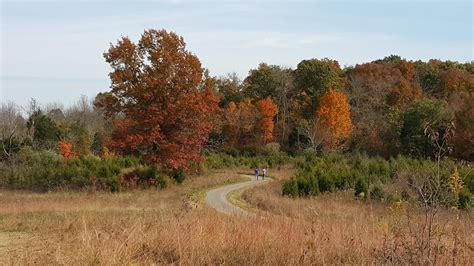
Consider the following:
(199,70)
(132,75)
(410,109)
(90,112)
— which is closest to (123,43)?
(132,75)

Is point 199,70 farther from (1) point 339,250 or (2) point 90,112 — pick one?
(2) point 90,112

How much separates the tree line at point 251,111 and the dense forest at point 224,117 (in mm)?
104

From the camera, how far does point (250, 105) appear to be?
204 ft

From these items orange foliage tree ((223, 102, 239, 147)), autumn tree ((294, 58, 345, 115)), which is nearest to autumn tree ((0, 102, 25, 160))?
orange foliage tree ((223, 102, 239, 147))

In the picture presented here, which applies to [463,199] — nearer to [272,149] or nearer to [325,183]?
[325,183]

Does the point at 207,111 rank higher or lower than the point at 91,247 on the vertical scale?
higher

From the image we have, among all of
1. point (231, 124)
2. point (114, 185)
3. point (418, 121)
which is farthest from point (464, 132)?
point (114, 185)

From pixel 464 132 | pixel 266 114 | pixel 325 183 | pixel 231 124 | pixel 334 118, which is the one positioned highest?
pixel 266 114

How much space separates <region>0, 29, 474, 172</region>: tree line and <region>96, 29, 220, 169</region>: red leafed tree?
0.07 m

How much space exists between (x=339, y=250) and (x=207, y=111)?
99.9 ft

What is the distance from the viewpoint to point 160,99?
35469mm

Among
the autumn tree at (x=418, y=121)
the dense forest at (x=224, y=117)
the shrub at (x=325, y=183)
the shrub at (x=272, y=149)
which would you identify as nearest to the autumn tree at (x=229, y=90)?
the dense forest at (x=224, y=117)

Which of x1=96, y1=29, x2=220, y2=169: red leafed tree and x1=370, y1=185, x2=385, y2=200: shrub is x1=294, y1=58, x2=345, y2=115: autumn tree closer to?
x1=96, y1=29, x2=220, y2=169: red leafed tree

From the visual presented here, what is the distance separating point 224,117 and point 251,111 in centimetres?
413
